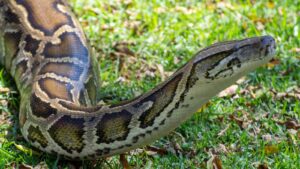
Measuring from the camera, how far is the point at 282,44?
317 inches

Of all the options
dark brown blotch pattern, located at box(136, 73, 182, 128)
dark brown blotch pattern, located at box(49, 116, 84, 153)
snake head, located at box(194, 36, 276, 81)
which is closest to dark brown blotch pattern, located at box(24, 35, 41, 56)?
dark brown blotch pattern, located at box(49, 116, 84, 153)

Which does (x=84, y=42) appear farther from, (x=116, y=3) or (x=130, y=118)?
(x=116, y=3)

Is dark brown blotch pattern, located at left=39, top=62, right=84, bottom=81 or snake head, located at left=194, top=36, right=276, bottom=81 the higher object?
snake head, located at left=194, top=36, right=276, bottom=81

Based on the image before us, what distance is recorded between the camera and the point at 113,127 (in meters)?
5.58

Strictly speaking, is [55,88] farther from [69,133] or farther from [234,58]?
[234,58]

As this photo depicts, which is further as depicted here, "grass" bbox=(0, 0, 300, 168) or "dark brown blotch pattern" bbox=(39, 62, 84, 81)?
"dark brown blotch pattern" bbox=(39, 62, 84, 81)

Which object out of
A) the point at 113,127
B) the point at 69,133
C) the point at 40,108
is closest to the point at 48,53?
the point at 40,108

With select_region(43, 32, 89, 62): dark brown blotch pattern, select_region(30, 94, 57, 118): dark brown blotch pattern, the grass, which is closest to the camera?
select_region(30, 94, 57, 118): dark brown blotch pattern

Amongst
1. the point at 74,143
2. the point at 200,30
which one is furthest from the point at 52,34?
the point at 200,30

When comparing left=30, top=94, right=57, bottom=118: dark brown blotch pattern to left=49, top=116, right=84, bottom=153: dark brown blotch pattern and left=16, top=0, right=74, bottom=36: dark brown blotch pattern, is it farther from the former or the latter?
left=16, top=0, right=74, bottom=36: dark brown blotch pattern

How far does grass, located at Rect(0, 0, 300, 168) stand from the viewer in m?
6.02

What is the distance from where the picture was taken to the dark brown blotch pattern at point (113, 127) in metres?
5.55

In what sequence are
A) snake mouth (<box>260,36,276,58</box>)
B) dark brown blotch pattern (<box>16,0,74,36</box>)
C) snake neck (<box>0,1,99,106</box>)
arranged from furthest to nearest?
dark brown blotch pattern (<box>16,0,74,36</box>), snake neck (<box>0,1,99,106</box>), snake mouth (<box>260,36,276,58</box>)

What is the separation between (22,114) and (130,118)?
127 cm
